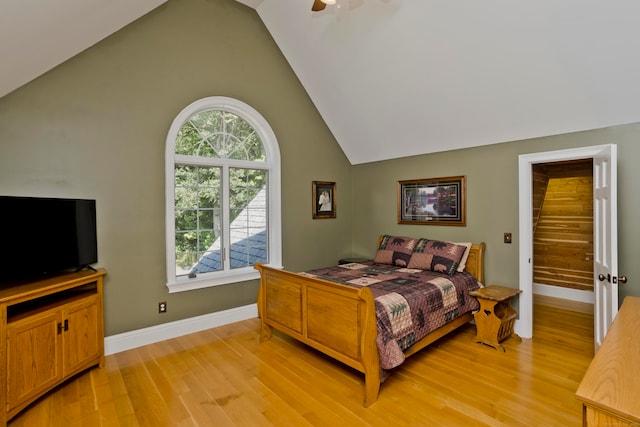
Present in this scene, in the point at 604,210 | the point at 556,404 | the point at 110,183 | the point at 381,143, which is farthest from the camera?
the point at 381,143

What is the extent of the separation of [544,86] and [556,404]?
2.61 meters

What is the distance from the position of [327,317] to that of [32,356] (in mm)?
2107

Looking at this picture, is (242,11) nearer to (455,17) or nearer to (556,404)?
(455,17)

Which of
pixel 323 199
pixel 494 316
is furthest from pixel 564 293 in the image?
pixel 323 199

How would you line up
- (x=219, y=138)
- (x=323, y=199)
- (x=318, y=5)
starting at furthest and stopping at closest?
(x=323, y=199) → (x=219, y=138) → (x=318, y=5)

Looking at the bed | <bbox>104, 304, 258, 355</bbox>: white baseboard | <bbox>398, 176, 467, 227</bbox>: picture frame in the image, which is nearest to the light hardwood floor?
<bbox>104, 304, 258, 355</bbox>: white baseboard

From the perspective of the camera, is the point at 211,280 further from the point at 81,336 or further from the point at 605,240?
the point at 605,240

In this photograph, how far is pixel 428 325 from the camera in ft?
9.66

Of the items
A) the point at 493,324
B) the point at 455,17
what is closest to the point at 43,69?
the point at 455,17

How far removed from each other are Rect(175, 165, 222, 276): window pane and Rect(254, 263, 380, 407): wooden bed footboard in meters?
0.84

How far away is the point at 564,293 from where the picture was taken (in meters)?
4.98

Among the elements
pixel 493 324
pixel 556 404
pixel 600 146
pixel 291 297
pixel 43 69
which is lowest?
pixel 556 404

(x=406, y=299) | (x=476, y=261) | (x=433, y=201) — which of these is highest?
(x=433, y=201)

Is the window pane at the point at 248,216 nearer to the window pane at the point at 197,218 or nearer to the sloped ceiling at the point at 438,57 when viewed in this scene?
the window pane at the point at 197,218
